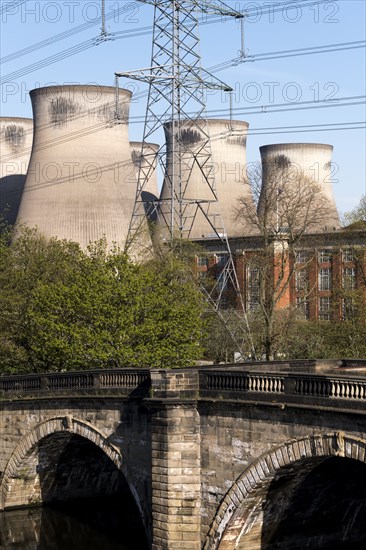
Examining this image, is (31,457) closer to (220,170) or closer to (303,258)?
(303,258)

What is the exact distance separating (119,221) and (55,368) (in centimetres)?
2823

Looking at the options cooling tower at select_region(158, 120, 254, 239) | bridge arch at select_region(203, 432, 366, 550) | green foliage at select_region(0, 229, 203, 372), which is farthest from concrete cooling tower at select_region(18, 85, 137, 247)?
bridge arch at select_region(203, 432, 366, 550)

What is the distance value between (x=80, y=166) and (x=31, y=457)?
35.6 metres

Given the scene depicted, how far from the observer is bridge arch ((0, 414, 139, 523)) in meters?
33.1

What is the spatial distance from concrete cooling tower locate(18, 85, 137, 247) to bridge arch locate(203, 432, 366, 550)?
144ft

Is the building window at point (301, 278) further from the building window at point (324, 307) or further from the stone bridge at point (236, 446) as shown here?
the stone bridge at point (236, 446)

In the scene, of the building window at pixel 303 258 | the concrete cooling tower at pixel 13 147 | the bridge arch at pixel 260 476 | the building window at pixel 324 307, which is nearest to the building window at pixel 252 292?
the building window at pixel 303 258

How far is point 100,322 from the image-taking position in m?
38.3

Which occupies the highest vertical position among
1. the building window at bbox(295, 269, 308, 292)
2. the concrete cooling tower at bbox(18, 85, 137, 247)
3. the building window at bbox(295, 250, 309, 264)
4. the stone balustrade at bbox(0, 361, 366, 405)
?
the concrete cooling tower at bbox(18, 85, 137, 247)

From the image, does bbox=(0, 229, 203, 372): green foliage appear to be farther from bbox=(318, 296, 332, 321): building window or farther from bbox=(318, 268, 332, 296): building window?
bbox=(318, 268, 332, 296): building window

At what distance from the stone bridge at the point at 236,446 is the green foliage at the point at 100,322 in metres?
4.72

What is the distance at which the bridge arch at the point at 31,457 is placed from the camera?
109 ft

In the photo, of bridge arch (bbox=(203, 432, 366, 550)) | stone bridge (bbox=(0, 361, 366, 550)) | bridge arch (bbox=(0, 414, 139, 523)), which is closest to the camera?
bridge arch (bbox=(203, 432, 366, 550))

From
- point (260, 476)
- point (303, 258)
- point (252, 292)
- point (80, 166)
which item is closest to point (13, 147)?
point (80, 166)
